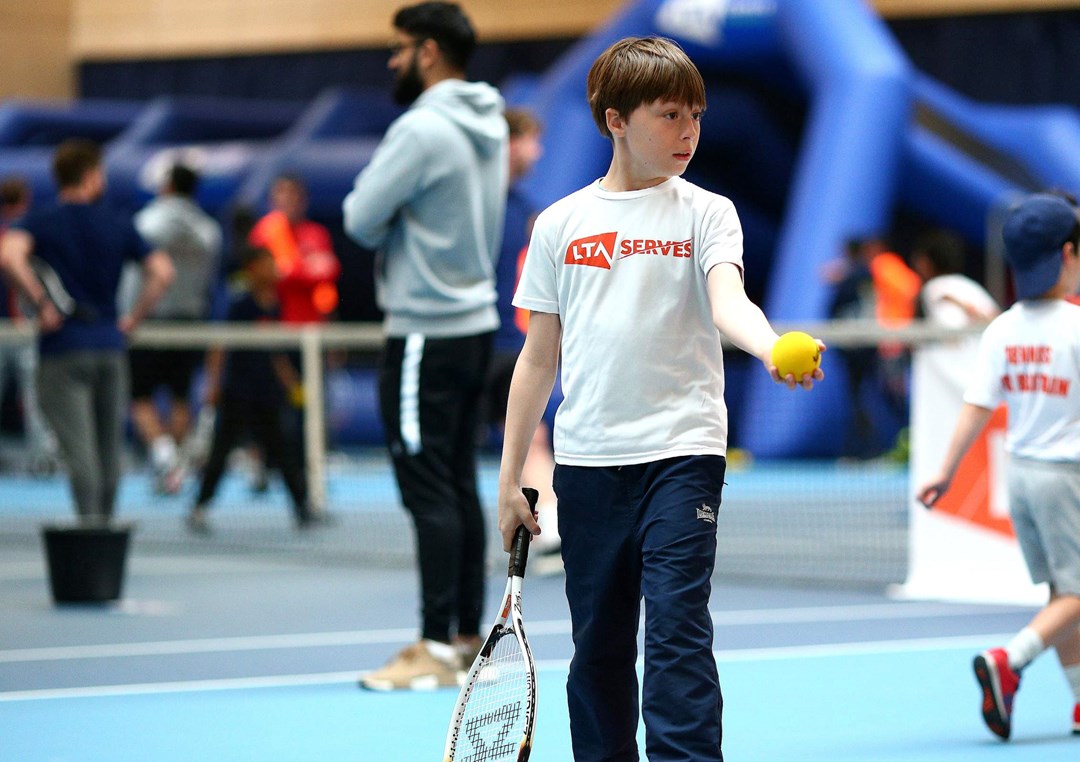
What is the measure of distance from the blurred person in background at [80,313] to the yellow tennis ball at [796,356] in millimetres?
5297

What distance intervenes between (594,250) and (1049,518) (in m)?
1.69

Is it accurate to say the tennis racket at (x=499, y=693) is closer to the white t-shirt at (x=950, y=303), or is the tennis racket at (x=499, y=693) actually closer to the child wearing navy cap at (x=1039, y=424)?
the child wearing navy cap at (x=1039, y=424)

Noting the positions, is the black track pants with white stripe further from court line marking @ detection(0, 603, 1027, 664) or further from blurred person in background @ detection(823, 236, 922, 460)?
blurred person in background @ detection(823, 236, 922, 460)

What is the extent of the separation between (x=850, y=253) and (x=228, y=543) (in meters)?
5.71

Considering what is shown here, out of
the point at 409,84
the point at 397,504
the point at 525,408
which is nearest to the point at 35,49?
the point at 397,504

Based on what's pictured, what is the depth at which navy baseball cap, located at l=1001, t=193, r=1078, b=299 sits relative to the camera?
428 centimetres

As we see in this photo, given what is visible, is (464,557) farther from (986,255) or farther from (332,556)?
(986,255)

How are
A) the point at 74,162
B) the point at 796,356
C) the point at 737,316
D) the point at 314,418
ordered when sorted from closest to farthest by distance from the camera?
1. the point at 796,356
2. the point at 737,316
3. the point at 74,162
4. the point at 314,418

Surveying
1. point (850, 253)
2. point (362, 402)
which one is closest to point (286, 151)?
point (362, 402)

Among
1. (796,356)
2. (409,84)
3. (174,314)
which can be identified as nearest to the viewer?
(796,356)

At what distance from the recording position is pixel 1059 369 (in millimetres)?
4242

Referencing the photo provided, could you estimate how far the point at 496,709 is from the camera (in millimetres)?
3180

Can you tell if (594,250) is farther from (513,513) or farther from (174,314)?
(174,314)

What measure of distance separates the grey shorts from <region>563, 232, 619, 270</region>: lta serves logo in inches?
65.4
